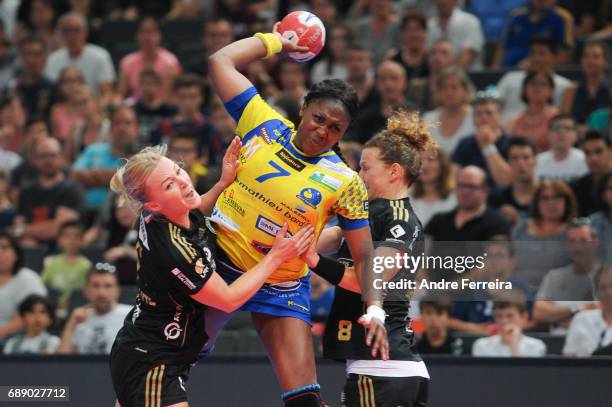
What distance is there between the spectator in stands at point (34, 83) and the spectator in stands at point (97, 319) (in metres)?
4.51

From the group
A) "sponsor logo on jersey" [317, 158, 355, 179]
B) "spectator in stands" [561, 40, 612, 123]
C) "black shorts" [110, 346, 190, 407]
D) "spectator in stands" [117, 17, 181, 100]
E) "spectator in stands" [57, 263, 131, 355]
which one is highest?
"spectator in stands" [117, 17, 181, 100]

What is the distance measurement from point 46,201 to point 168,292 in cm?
521

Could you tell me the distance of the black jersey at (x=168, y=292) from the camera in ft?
16.9

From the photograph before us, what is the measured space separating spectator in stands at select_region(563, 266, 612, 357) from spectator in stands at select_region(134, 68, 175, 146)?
5.25 m

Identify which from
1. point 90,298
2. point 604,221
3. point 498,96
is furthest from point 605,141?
point 90,298

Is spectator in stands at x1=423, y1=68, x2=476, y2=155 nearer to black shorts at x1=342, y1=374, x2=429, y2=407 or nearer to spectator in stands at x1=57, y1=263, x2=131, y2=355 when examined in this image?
spectator in stands at x1=57, y1=263, x2=131, y2=355

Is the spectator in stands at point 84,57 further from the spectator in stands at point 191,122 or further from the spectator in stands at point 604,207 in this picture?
Answer: the spectator in stands at point 604,207

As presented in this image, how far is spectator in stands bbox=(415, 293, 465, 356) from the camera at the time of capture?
24.3ft

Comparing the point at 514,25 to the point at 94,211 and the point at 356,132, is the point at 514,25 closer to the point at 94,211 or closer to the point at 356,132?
the point at 356,132

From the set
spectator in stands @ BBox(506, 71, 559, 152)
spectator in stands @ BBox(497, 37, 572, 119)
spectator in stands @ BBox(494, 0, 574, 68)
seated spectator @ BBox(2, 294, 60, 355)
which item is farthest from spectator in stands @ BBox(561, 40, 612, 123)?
seated spectator @ BBox(2, 294, 60, 355)

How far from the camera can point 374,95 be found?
10453mm

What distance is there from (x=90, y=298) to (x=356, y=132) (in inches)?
130

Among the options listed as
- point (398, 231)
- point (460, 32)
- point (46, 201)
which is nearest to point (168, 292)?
point (398, 231)

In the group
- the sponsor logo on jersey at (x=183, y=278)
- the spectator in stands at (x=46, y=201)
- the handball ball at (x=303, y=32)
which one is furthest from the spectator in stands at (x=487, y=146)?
the sponsor logo on jersey at (x=183, y=278)
